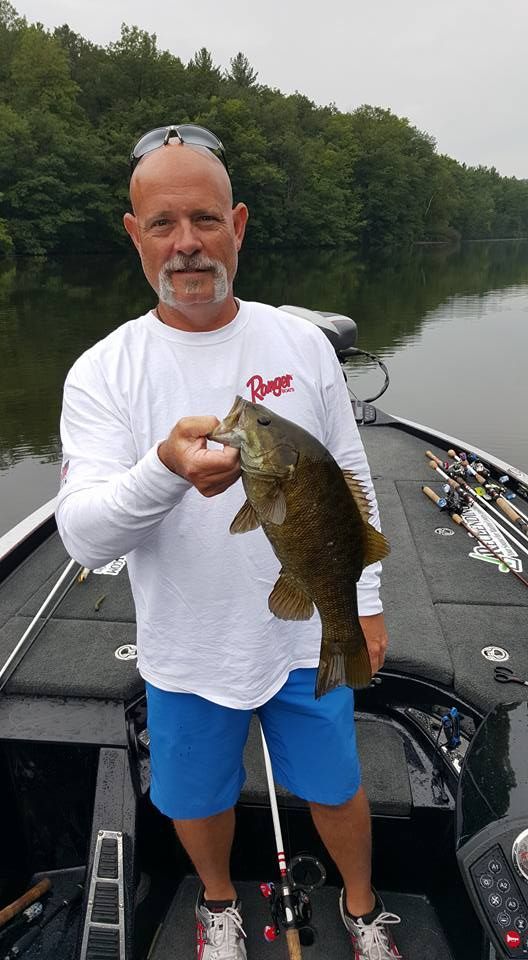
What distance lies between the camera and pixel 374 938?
2.33m

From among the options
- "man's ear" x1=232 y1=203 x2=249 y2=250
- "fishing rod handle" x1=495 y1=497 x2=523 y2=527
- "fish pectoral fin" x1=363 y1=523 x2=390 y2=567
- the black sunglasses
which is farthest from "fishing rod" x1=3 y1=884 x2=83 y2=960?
"fishing rod handle" x1=495 y1=497 x2=523 y2=527

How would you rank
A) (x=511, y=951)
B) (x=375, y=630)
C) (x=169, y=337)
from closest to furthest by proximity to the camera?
(x=511, y=951), (x=169, y=337), (x=375, y=630)

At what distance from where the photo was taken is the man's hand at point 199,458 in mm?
1499

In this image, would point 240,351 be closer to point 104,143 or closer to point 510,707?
point 510,707

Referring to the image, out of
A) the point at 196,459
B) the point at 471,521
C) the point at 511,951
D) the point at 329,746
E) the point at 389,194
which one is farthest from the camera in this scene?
the point at 389,194

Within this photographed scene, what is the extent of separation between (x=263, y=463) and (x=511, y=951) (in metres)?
1.57

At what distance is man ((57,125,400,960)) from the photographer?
1953 mm

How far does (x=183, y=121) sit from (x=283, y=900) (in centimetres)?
5400

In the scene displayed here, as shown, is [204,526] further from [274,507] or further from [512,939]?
[512,939]

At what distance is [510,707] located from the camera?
2334mm

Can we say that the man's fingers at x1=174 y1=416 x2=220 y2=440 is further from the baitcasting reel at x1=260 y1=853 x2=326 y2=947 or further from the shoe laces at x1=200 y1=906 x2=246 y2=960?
the shoe laces at x1=200 y1=906 x2=246 y2=960

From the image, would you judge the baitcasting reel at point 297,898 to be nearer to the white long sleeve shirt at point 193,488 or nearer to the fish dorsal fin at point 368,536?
the white long sleeve shirt at point 193,488

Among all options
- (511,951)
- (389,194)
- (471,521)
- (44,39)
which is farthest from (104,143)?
(511,951)

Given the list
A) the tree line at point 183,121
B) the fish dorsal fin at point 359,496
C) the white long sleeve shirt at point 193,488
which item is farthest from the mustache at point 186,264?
the tree line at point 183,121
